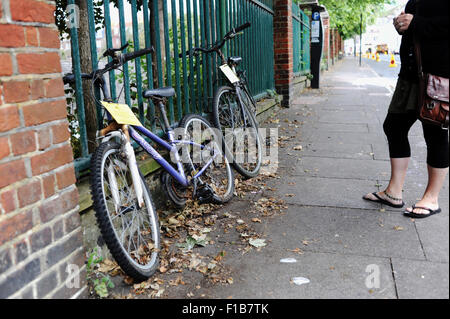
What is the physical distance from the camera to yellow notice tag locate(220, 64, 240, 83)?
4.56 m

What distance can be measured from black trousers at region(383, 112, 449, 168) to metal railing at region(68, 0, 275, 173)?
1.89 m

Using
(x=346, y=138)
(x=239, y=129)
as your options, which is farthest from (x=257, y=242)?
(x=346, y=138)

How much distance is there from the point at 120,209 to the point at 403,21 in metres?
2.23

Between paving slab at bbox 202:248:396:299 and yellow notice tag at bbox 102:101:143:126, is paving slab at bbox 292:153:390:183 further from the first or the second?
yellow notice tag at bbox 102:101:143:126

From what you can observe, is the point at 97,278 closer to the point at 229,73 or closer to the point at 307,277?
the point at 307,277

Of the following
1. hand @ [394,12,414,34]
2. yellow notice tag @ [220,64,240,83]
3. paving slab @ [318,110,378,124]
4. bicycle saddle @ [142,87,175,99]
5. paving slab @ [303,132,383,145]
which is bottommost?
paving slab @ [303,132,383,145]

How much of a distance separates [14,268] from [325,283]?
1586 mm

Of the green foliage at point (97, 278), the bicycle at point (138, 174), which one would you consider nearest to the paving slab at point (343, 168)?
the bicycle at point (138, 174)

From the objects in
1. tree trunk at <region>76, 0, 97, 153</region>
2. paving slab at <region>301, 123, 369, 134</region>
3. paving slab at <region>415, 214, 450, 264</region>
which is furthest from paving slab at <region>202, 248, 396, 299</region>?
paving slab at <region>301, 123, 369, 134</region>

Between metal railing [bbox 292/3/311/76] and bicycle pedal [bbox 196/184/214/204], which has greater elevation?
metal railing [bbox 292/3/311/76]

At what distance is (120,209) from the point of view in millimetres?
2674

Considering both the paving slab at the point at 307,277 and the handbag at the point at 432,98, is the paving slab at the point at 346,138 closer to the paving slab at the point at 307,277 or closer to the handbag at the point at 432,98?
the handbag at the point at 432,98

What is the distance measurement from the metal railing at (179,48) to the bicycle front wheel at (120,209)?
0.88 feet

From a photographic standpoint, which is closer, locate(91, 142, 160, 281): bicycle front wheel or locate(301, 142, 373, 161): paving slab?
locate(91, 142, 160, 281): bicycle front wheel
